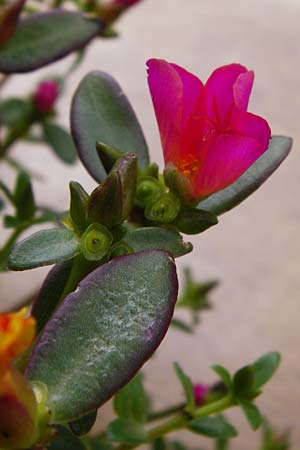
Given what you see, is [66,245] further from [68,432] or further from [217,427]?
[217,427]

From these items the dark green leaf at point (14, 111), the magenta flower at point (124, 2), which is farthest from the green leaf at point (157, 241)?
the dark green leaf at point (14, 111)

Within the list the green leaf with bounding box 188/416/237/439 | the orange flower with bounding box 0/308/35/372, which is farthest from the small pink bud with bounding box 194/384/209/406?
the orange flower with bounding box 0/308/35/372

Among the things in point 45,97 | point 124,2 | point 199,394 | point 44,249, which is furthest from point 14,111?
point 44,249

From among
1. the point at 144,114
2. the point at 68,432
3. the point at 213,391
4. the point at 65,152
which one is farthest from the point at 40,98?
the point at 144,114

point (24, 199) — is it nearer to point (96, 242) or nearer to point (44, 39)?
point (44, 39)

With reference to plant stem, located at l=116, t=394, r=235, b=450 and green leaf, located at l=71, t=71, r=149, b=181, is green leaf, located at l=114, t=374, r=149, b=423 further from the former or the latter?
green leaf, located at l=71, t=71, r=149, b=181

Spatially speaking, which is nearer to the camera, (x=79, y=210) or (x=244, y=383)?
(x=79, y=210)
